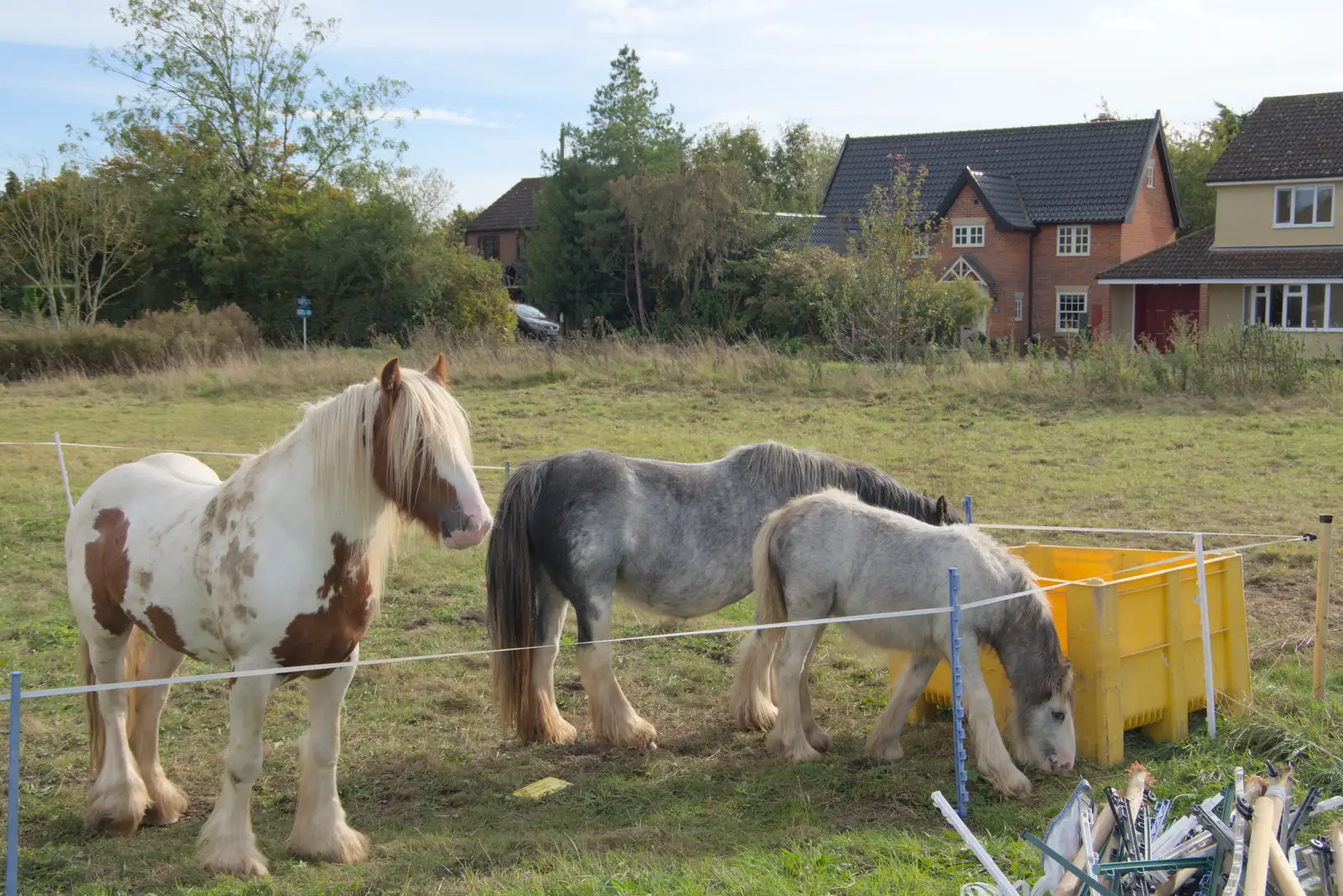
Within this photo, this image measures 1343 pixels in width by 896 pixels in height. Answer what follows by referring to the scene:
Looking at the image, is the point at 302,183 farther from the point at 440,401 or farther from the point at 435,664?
the point at 440,401

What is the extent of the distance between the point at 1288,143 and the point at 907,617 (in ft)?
107

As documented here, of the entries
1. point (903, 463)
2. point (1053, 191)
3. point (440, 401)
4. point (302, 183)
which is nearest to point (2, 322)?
point (302, 183)

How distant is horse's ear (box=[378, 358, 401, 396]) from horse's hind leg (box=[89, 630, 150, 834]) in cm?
182

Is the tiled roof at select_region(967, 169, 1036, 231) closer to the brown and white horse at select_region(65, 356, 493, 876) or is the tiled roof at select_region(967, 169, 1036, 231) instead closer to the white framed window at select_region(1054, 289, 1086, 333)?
the white framed window at select_region(1054, 289, 1086, 333)

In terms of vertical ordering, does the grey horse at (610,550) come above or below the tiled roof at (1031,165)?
below

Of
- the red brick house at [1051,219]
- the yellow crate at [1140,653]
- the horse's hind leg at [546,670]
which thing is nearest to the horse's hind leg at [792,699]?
the yellow crate at [1140,653]

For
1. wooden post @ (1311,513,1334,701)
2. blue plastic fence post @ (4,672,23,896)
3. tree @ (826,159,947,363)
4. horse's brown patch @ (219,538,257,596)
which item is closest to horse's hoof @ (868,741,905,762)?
wooden post @ (1311,513,1334,701)

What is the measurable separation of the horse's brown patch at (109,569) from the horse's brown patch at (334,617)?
91 cm

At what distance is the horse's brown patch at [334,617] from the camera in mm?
4508

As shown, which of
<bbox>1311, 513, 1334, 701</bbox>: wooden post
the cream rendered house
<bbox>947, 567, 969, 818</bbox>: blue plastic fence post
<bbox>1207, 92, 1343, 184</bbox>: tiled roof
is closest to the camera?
<bbox>947, 567, 969, 818</bbox>: blue plastic fence post

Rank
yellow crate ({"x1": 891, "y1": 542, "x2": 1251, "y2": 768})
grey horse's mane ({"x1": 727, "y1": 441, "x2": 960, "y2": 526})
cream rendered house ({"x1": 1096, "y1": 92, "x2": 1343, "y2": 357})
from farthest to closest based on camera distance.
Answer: cream rendered house ({"x1": 1096, "y1": 92, "x2": 1343, "y2": 357}), grey horse's mane ({"x1": 727, "y1": 441, "x2": 960, "y2": 526}), yellow crate ({"x1": 891, "y1": 542, "x2": 1251, "y2": 768})

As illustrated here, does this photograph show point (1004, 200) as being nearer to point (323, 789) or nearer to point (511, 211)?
point (511, 211)

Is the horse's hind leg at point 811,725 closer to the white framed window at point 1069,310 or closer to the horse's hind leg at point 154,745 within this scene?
the horse's hind leg at point 154,745

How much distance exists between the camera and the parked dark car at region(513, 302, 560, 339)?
34.0m
